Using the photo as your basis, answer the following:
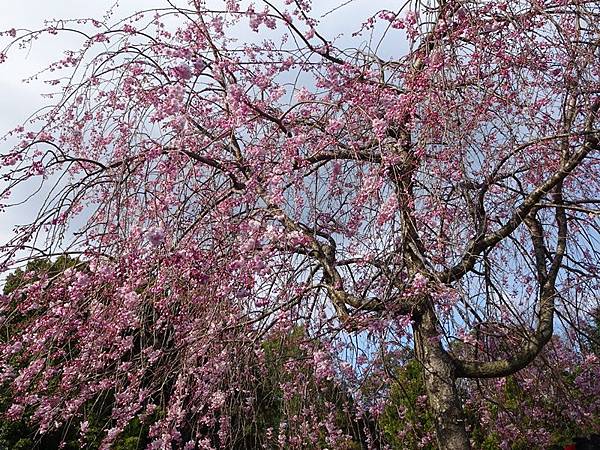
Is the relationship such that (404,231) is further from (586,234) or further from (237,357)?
(586,234)

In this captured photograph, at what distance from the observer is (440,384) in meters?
3.12

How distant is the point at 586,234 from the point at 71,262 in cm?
302

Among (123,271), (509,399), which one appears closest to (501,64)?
(123,271)

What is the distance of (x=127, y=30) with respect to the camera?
→ 3215 mm

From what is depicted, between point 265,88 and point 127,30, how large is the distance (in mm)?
738

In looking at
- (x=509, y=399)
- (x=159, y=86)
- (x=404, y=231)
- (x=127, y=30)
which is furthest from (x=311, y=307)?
(x=509, y=399)

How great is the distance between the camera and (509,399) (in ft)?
17.1

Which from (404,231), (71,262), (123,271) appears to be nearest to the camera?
(404,231)

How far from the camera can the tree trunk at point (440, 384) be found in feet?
9.93

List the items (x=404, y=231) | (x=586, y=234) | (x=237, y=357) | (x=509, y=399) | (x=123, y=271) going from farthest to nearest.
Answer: (x=509, y=399), (x=586, y=234), (x=237, y=357), (x=123, y=271), (x=404, y=231)

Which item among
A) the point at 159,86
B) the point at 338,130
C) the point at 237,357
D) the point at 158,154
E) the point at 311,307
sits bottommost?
the point at 237,357

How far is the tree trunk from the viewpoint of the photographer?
9.93 ft

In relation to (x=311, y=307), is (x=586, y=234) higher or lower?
higher

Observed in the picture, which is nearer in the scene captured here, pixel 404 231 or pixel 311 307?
pixel 404 231
